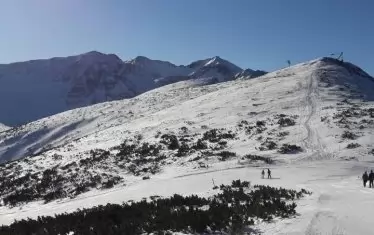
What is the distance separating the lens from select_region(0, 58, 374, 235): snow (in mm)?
20844

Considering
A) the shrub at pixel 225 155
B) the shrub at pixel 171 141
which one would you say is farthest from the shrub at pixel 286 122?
the shrub at pixel 225 155

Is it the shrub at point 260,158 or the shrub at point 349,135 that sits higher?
the shrub at point 349,135

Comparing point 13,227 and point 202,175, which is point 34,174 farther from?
point 13,227

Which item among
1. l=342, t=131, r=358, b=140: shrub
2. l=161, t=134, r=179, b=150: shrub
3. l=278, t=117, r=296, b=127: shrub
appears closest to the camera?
l=342, t=131, r=358, b=140: shrub

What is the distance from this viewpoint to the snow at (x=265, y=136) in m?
20.8

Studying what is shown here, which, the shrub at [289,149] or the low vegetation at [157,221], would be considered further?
the shrub at [289,149]

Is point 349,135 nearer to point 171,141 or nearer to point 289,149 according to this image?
point 289,149

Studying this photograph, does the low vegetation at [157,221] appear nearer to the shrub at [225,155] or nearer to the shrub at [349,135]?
the shrub at [225,155]

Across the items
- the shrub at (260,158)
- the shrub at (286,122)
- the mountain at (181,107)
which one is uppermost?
the mountain at (181,107)

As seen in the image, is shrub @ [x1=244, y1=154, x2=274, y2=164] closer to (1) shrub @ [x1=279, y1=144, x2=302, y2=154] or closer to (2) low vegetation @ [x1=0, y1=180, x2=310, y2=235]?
(1) shrub @ [x1=279, y1=144, x2=302, y2=154]

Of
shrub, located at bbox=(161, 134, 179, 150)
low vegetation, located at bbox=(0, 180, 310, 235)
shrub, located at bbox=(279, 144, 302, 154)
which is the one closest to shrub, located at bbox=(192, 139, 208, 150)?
shrub, located at bbox=(161, 134, 179, 150)

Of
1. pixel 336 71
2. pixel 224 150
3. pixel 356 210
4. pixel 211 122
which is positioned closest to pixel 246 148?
pixel 224 150

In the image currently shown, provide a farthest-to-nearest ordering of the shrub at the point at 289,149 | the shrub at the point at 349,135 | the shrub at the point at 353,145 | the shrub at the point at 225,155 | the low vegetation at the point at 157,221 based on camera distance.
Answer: the shrub at the point at 349,135 → the shrub at the point at 289,149 → the shrub at the point at 353,145 → the shrub at the point at 225,155 → the low vegetation at the point at 157,221

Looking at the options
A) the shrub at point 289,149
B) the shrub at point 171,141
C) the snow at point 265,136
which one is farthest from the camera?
the shrub at point 171,141
